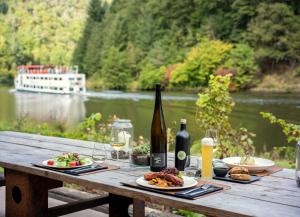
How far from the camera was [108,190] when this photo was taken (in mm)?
1357

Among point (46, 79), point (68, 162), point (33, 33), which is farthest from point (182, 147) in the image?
point (33, 33)

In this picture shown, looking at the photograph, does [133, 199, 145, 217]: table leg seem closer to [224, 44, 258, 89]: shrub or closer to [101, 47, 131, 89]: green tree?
[224, 44, 258, 89]: shrub

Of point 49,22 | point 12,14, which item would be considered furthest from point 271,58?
point 12,14

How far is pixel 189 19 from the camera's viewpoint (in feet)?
84.9

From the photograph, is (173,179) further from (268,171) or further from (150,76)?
(150,76)

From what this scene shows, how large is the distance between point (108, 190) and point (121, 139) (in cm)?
41

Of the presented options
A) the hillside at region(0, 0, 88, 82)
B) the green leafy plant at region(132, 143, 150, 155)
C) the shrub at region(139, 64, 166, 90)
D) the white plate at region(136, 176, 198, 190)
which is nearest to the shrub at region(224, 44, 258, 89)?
the shrub at region(139, 64, 166, 90)

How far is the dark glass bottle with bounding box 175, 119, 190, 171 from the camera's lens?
151 cm

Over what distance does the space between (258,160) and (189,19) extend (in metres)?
24.8

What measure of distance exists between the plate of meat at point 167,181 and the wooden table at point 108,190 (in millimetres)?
49

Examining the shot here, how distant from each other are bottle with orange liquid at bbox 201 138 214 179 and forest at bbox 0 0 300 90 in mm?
18147

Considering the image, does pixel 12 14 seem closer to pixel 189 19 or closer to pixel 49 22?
pixel 49 22

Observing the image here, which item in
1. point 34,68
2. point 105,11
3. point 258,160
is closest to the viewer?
point 258,160

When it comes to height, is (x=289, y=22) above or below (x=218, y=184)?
above
